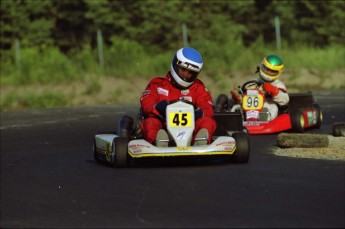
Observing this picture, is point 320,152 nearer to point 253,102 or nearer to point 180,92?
point 180,92

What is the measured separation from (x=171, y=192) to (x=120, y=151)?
80.9 inches

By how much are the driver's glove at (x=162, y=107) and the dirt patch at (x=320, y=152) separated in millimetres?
1496

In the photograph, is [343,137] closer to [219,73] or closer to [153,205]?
[153,205]

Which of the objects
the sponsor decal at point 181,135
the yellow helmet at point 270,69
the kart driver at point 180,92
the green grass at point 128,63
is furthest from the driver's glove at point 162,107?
the green grass at point 128,63

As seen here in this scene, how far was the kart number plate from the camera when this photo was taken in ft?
50.9

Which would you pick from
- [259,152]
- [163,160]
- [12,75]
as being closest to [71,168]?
[163,160]

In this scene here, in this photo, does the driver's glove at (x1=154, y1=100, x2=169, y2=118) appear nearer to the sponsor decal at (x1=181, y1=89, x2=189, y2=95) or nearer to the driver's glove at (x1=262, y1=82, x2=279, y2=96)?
the sponsor decal at (x1=181, y1=89, x2=189, y2=95)

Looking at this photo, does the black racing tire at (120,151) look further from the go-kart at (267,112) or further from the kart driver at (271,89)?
the kart driver at (271,89)

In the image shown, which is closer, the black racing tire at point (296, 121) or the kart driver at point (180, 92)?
the kart driver at point (180, 92)

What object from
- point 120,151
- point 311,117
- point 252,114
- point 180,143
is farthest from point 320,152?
point 311,117

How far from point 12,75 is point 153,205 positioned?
20.7 meters

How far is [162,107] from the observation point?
36.3 feet

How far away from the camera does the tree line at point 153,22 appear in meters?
32.8

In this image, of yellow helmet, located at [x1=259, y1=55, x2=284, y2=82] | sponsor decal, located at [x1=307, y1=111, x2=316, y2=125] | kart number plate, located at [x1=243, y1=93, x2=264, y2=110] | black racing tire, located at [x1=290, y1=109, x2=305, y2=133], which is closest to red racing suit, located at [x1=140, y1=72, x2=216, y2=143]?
black racing tire, located at [x1=290, y1=109, x2=305, y2=133]
